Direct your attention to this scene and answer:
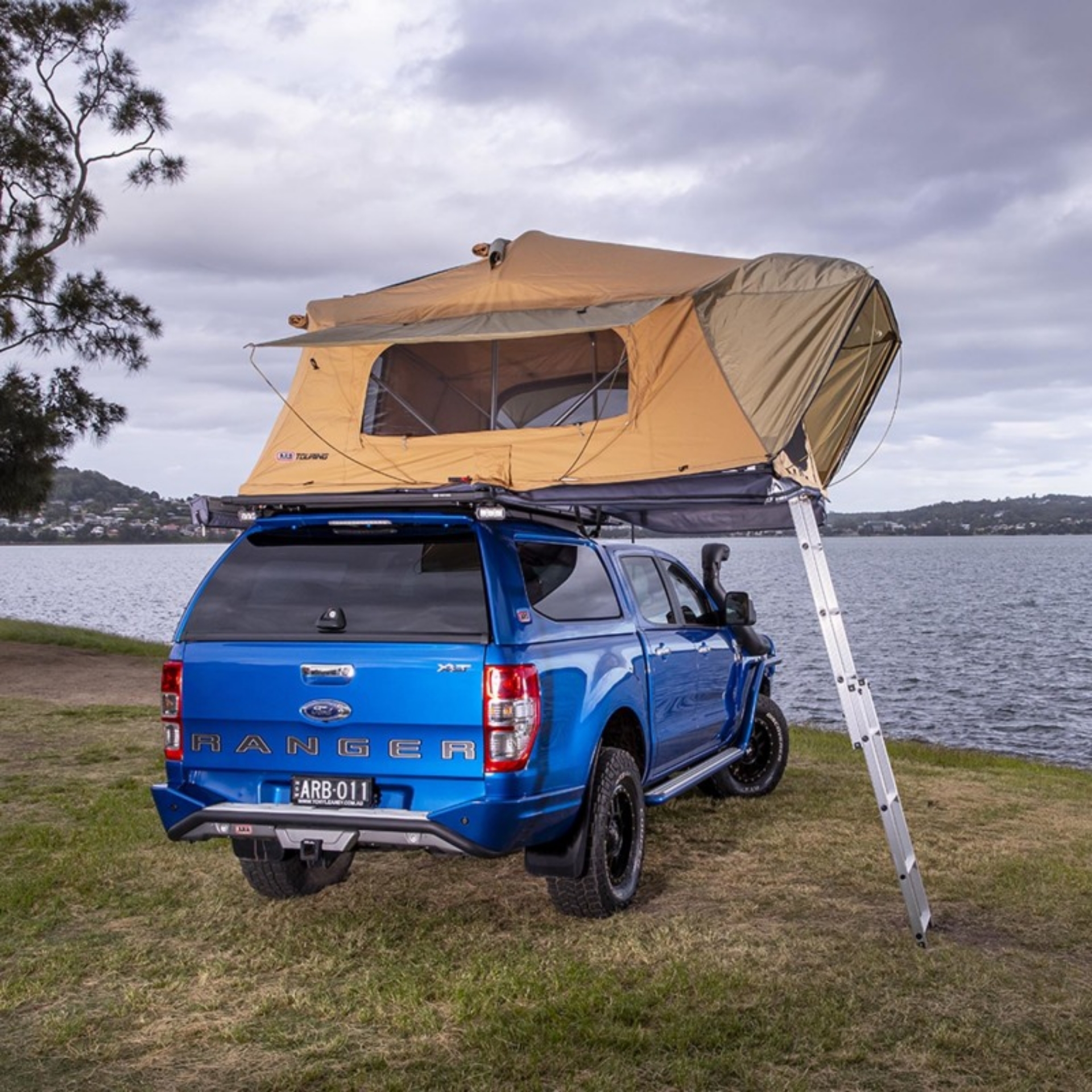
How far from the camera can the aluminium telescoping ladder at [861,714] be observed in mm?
6004

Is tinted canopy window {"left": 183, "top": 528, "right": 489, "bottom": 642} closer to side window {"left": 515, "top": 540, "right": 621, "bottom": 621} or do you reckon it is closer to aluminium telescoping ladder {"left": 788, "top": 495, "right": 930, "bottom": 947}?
side window {"left": 515, "top": 540, "right": 621, "bottom": 621}

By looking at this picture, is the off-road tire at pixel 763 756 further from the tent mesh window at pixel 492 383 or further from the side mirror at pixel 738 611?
the tent mesh window at pixel 492 383

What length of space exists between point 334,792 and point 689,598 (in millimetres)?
3442

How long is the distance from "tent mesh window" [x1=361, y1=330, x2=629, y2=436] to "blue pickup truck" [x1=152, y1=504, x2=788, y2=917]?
1385mm

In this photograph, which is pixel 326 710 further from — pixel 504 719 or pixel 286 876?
pixel 286 876

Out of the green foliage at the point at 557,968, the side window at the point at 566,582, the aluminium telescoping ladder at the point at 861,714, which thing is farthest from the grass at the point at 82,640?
the aluminium telescoping ladder at the point at 861,714

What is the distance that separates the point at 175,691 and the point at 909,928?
355 cm

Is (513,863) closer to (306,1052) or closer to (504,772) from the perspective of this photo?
(504,772)

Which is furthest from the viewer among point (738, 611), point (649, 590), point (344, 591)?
point (738, 611)

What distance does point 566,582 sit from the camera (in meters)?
6.49

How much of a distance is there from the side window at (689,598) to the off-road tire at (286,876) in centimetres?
267

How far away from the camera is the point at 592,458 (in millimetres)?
7219

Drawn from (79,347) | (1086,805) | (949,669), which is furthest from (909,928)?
(949,669)

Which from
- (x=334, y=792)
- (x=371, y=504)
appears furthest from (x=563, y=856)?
(x=371, y=504)
